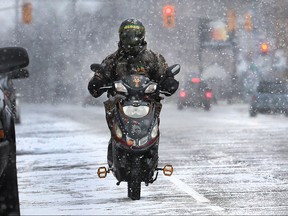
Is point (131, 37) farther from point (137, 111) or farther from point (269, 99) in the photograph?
point (269, 99)

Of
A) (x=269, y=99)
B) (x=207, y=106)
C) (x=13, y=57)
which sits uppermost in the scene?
(x=13, y=57)

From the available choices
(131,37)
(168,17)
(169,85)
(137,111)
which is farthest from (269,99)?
(137,111)

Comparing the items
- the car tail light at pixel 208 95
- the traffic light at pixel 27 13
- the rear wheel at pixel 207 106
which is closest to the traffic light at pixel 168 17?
the traffic light at pixel 27 13

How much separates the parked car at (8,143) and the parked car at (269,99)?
3454cm

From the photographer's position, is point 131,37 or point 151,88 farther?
point 131,37

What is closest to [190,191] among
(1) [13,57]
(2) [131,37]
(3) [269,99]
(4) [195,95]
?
(2) [131,37]

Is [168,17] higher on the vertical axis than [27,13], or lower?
lower

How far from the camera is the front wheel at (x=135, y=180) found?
10.2m

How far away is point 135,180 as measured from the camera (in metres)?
10.2

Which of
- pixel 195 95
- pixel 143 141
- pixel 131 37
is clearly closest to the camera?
pixel 143 141

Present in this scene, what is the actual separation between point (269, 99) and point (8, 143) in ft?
118

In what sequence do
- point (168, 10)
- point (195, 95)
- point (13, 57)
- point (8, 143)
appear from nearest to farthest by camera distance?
point (13, 57), point (8, 143), point (168, 10), point (195, 95)

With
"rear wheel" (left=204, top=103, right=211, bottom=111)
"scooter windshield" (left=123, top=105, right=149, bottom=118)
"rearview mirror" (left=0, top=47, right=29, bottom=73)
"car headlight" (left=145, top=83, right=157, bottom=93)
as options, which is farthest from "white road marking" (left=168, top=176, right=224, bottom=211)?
"rear wheel" (left=204, top=103, right=211, bottom=111)

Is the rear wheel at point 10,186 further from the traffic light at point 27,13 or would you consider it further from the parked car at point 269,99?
the traffic light at point 27,13
